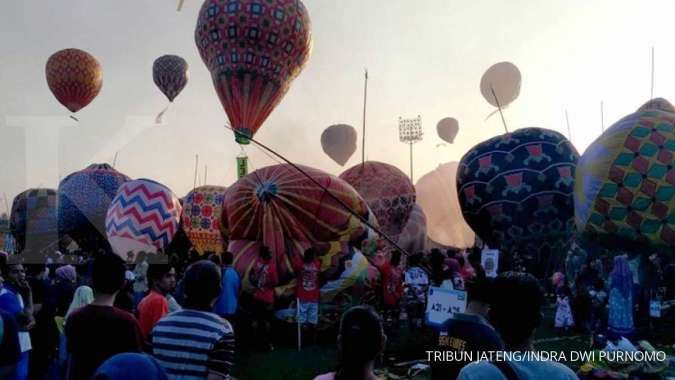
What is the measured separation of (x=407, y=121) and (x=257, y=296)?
153 feet

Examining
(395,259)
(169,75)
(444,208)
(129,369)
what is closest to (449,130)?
(444,208)

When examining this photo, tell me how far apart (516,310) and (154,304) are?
3.32 m

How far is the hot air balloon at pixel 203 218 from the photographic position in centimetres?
2686

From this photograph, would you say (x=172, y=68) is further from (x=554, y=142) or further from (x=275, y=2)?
(x=554, y=142)

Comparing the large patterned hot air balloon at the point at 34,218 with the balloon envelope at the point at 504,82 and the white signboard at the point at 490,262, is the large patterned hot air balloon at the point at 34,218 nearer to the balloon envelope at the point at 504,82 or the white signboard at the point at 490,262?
the balloon envelope at the point at 504,82

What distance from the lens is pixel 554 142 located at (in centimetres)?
1733

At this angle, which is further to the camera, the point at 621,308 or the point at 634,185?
the point at 634,185

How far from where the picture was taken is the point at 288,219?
1122cm

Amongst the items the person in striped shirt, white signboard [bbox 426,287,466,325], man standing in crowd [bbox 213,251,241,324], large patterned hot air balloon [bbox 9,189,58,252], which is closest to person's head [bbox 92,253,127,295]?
the person in striped shirt

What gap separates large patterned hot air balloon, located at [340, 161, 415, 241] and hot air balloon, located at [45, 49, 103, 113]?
13848 millimetres

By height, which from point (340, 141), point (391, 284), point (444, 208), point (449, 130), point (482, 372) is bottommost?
point (391, 284)

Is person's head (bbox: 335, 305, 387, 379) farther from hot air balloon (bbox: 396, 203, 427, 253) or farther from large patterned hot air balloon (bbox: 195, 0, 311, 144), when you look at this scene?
hot air balloon (bbox: 396, 203, 427, 253)

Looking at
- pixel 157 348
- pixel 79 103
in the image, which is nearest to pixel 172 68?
pixel 79 103

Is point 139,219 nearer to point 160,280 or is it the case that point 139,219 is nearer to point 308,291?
point 308,291
